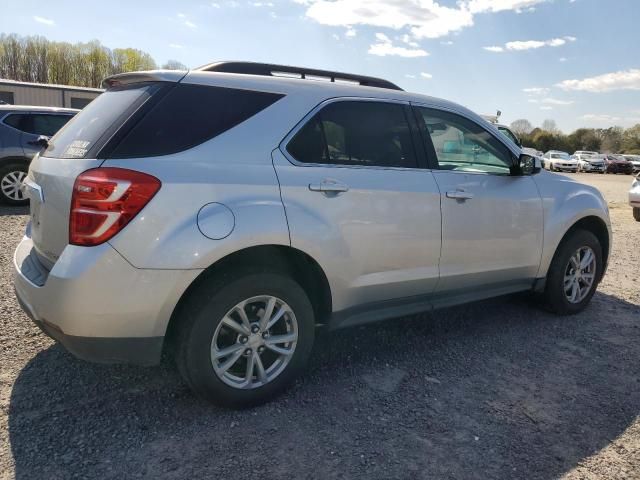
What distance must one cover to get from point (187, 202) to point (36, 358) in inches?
69.2

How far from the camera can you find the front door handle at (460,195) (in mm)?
3562

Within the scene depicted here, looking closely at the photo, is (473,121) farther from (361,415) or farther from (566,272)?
(361,415)

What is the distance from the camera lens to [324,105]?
3137 millimetres

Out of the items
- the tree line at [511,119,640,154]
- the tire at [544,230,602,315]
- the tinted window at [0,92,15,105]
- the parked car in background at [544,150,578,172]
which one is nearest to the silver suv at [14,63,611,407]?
the tire at [544,230,602,315]

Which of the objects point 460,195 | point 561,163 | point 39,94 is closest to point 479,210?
point 460,195

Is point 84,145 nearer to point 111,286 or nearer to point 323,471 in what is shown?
point 111,286

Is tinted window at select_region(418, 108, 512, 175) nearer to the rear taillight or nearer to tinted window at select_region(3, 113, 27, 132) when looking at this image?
the rear taillight

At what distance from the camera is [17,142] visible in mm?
8719

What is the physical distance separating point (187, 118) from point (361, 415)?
1860 mm

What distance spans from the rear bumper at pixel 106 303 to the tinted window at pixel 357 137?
102 centimetres

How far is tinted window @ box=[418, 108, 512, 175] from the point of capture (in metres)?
3.65

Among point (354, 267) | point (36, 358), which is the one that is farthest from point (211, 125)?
point (36, 358)

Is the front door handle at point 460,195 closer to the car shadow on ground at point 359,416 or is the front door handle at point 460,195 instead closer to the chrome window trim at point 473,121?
the chrome window trim at point 473,121


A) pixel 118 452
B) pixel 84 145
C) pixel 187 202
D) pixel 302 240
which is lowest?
pixel 118 452
